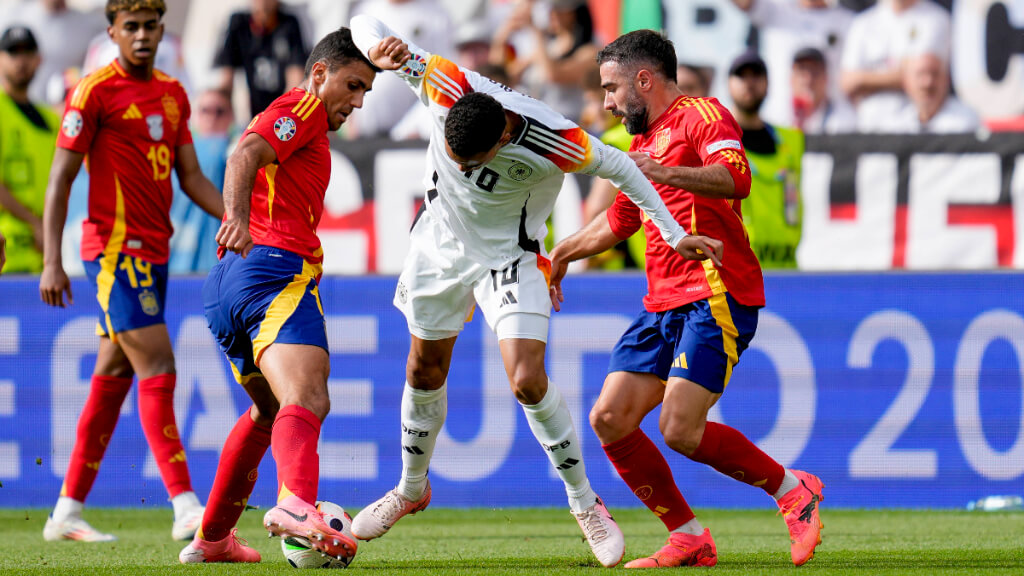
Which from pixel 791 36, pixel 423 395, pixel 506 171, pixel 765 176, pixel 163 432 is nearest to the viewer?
pixel 506 171

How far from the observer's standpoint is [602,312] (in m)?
7.88

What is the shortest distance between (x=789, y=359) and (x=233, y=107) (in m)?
5.26

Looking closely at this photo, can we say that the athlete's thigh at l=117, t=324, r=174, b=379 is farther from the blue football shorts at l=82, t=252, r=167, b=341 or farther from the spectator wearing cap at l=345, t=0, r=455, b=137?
the spectator wearing cap at l=345, t=0, r=455, b=137

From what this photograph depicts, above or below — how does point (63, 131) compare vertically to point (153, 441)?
above

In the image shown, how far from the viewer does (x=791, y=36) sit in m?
10.5

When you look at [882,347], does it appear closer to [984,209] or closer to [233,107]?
[984,209]

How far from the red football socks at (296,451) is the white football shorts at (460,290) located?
0.88m

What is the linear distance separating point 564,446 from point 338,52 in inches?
71.0

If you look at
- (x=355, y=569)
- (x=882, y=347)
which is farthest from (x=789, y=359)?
(x=355, y=569)

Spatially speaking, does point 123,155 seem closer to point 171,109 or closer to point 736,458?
point 171,109

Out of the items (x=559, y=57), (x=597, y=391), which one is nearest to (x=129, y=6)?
(x=597, y=391)

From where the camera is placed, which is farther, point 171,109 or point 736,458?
point 171,109

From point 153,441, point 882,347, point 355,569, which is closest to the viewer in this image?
point 355,569

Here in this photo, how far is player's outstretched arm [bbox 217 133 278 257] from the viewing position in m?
4.46
